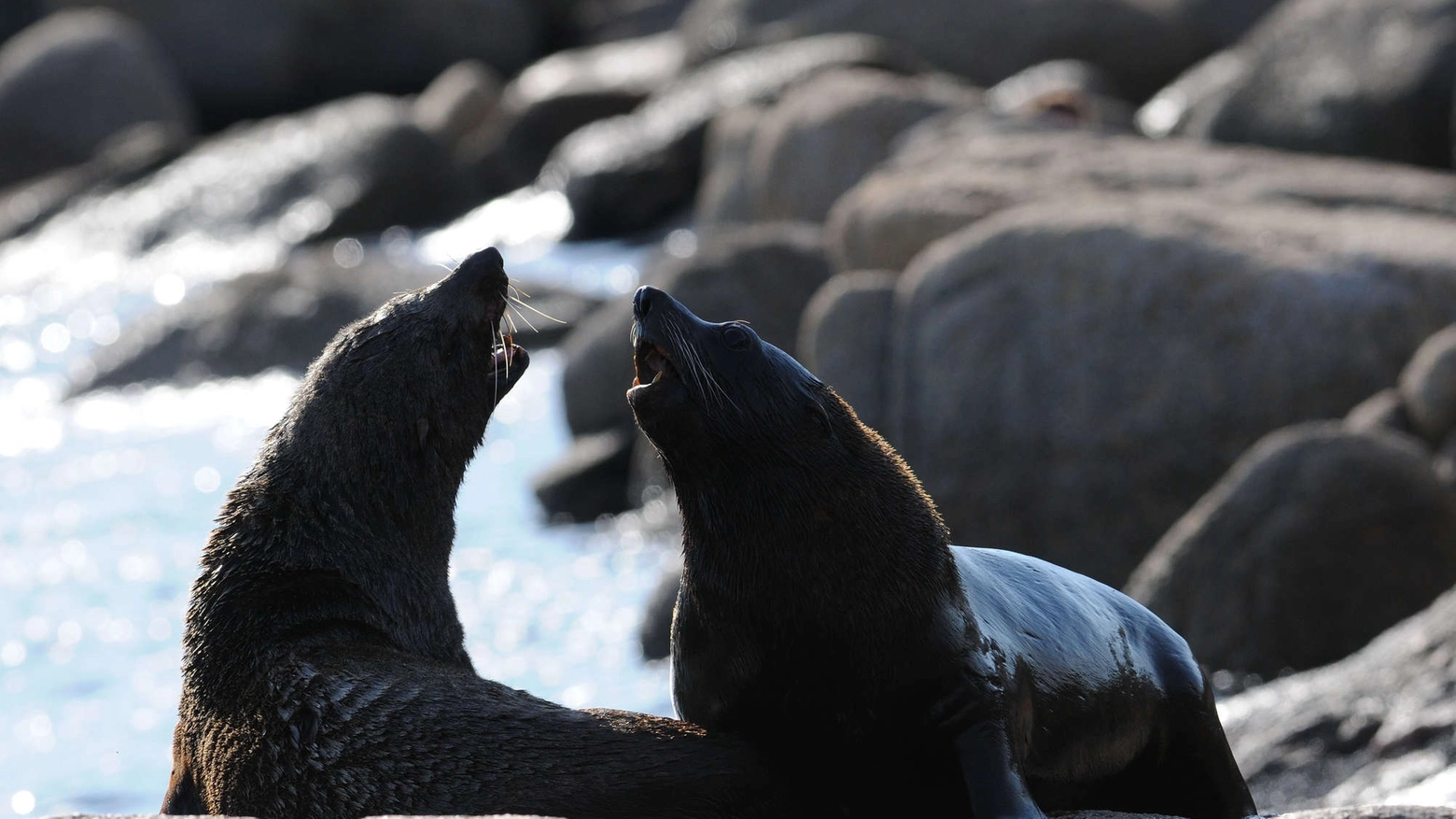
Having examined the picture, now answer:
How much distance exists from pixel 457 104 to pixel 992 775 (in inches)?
1086

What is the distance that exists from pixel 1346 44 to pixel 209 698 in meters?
17.3

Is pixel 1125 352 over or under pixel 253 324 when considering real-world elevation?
under

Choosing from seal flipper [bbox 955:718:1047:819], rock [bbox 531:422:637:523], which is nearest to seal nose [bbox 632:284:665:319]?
seal flipper [bbox 955:718:1047:819]

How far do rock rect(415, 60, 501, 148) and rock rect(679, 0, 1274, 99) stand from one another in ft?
17.1

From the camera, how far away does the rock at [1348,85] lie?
19.0 metres

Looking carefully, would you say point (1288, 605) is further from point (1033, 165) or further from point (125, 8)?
point (125, 8)

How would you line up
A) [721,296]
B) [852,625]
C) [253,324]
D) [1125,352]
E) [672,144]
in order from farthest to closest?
[672,144]
[253,324]
[721,296]
[1125,352]
[852,625]

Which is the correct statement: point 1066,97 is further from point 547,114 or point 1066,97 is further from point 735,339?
point 735,339

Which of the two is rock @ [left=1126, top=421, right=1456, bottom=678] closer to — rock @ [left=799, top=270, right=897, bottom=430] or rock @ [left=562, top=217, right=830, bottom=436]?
rock @ [left=799, top=270, right=897, bottom=430]

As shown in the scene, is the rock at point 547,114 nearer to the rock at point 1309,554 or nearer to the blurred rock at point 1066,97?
the blurred rock at point 1066,97

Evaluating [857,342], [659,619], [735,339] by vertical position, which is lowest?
[659,619]

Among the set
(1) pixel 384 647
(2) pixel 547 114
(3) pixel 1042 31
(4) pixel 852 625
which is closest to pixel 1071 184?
(1) pixel 384 647

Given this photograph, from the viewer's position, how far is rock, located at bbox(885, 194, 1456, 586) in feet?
37.3

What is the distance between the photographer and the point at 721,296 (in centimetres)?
1577
